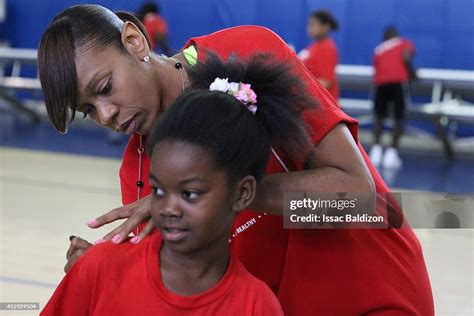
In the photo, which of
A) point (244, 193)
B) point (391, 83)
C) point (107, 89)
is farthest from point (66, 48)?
point (391, 83)

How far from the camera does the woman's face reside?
5.32 feet

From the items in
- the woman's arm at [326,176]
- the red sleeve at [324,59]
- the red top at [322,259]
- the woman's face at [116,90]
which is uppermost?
the woman's face at [116,90]

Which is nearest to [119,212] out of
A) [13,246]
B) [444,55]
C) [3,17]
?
[13,246]

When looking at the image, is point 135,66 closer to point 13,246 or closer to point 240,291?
point 240,291

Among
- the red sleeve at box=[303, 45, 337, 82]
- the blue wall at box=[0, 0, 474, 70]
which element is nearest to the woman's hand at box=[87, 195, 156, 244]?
the red sleeve at box=[303, 45, 337, 82]

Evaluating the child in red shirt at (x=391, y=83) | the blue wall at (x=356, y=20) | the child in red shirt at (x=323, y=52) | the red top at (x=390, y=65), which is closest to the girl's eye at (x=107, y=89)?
the child in red shirt at (x=323, y=52)

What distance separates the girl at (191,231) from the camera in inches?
55.6

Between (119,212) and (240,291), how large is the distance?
0.96ft

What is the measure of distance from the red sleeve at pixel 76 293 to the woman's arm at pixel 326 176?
1.04 feet

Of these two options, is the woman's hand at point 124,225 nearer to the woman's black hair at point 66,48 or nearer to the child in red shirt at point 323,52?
the woman's black hair at point 66,48

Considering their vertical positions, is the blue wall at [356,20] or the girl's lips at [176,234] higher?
the girl's lips at [176,234]

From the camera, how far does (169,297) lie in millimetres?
1447

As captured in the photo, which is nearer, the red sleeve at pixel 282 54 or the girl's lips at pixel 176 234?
the girl's lips at pixel 176 234

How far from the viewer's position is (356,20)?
10.6 m
